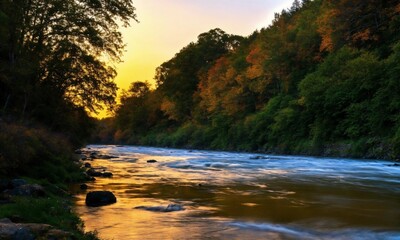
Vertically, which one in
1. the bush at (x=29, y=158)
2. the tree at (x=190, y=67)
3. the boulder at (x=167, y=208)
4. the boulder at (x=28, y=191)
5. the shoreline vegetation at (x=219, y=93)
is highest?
the tree at (x=190, y=67)

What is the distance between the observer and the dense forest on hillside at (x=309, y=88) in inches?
1178

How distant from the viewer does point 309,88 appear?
120ft

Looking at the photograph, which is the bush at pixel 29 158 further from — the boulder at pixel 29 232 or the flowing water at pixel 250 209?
the boulder at pixel 29 232

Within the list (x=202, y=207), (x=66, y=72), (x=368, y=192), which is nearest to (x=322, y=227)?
(x=202, y=207)

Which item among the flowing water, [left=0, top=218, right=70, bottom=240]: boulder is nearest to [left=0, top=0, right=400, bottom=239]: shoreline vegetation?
[left=0, top=218, right=70, bottom=240]: boulder

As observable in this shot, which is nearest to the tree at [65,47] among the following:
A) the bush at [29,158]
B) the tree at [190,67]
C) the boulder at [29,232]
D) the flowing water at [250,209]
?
the bush at [29,158]

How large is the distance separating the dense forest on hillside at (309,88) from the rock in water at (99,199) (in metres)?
20.3

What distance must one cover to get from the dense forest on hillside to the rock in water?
20327 mm

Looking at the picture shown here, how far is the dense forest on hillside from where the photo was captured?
29.9 metres

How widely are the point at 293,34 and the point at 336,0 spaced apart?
501 inches

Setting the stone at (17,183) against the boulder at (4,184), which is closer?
the boulder at (4,184)

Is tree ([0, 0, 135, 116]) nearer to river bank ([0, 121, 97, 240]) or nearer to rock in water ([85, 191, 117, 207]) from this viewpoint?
river bank ([0, 121, 97, 240])

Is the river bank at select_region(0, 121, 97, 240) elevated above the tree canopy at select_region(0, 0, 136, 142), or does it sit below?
below

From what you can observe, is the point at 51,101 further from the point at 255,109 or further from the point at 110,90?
the point at 255,109
